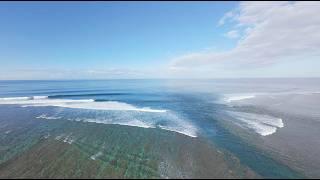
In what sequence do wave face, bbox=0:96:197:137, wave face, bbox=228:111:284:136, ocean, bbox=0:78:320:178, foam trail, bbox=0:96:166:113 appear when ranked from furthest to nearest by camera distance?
foam trail, bbox=0:96:166:113 < wave face, bbox=0:96:197:137 < wave face, bbox=228:111:284:136 < ocean, bbox=0:78:320:178

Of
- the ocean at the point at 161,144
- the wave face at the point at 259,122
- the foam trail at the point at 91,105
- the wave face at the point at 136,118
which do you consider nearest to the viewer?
the ocean at the point at 161,144

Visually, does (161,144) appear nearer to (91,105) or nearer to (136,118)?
(136,118)

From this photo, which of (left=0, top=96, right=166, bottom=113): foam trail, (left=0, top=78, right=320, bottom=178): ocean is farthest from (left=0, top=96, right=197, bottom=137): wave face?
(left=0, top=96, right=166, bottom=113): foam trail

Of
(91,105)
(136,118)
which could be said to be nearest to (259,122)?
(136,118)

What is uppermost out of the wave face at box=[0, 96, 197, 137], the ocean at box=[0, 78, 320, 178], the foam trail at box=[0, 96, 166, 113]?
the foam trail at box=[0, 96, 166, 113]

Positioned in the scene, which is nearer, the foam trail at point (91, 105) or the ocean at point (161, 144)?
the ocean at point (161, 144)

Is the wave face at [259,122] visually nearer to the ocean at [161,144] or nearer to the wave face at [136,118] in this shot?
the ocean at [161,144]

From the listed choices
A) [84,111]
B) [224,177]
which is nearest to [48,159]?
[224,177]

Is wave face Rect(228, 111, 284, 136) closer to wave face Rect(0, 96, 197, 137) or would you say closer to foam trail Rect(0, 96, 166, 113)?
wave face Rect(0, 96, 197, 137)

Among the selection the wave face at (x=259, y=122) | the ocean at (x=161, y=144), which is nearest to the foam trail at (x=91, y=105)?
the ocean at (x=161, y=144)
